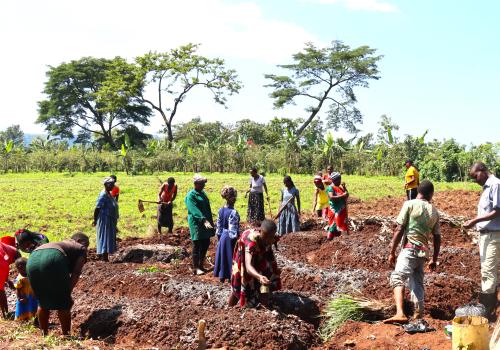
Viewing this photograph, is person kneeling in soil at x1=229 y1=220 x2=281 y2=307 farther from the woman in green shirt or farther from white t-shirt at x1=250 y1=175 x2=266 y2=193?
white t-shirt at x1=250 y1=175 x2=266 y2=193

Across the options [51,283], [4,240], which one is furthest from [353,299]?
[4,240]

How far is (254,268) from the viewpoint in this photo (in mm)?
5695

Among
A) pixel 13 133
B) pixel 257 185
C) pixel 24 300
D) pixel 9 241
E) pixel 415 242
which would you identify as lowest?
pixel 24 300

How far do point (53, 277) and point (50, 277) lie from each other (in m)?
0.03

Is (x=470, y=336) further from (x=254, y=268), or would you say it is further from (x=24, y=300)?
(x=24, y=300)

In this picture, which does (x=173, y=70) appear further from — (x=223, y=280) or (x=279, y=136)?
(x=223, y=280)

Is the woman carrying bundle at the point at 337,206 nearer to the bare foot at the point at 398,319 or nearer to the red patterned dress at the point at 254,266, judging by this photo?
the red patterned dress at the point at 254,266

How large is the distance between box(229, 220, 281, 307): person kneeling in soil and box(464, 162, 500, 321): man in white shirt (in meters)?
2.12

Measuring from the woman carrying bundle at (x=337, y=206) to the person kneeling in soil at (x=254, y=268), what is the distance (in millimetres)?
3557

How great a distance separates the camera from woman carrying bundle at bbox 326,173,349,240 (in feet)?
30.5

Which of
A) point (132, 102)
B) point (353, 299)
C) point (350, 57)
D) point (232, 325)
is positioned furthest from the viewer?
point (132, 102)

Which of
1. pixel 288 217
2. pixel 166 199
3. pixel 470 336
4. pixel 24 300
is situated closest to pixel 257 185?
pixel 288 217

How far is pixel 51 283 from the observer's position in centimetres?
564

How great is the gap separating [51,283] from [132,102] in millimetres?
38640
